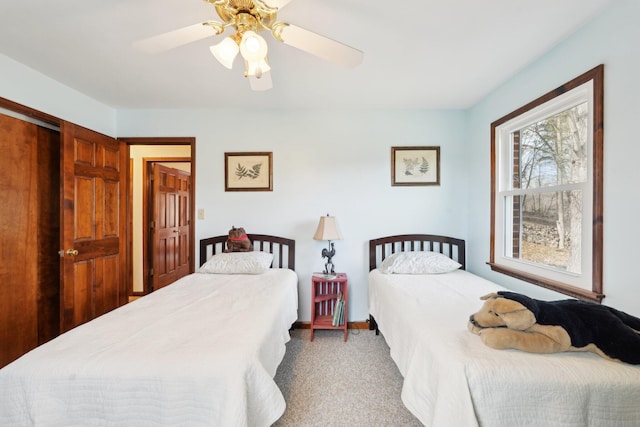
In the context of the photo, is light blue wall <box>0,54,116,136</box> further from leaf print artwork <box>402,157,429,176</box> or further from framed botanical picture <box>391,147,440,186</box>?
leaf print artwork <box>402,157,429,176</box>

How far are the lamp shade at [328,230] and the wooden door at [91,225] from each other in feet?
7.02

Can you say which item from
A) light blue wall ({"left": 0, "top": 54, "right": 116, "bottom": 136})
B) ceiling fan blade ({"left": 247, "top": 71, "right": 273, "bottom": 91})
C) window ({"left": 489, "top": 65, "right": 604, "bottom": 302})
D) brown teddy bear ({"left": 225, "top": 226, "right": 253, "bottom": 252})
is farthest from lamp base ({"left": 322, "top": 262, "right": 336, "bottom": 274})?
light blue wall ({"left": 0, "top": 54, "right": 116, "bottom": 136})

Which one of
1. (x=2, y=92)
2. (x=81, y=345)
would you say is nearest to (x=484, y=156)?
(x=81, y=345)

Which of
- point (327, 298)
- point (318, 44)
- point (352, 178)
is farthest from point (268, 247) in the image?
point (318, 44)

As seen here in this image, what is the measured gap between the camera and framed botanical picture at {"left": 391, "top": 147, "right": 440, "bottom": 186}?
9.69 feet

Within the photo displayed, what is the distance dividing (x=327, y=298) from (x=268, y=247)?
868 millimetres

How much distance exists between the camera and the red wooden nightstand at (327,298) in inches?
103

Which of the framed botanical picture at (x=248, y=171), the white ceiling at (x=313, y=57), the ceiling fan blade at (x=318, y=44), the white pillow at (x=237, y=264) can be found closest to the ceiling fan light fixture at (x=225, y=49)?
the ceiling fan blade at (x=318, y=44)

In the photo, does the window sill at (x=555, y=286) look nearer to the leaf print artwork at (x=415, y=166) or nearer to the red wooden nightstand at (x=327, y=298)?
the leaf print artwork at (x=415, y=166)

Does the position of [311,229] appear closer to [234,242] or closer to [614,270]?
[234,242]

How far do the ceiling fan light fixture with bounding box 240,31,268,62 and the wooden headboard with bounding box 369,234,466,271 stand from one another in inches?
84.0

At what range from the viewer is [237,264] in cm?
259

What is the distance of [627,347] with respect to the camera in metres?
1.08

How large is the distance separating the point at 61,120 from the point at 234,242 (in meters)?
1.82
